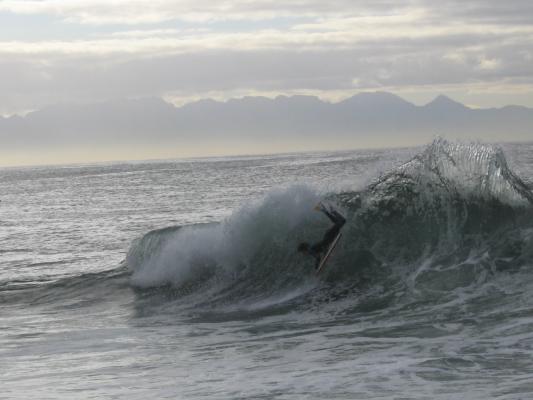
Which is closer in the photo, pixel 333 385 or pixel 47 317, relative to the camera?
pixel 333 385

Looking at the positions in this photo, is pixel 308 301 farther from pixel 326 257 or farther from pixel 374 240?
pixel 374 240

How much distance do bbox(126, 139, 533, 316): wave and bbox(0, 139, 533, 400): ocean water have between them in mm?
44

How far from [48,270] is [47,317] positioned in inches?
251

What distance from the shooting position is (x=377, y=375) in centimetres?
985

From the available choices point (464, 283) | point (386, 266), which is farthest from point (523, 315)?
point (386, 266)

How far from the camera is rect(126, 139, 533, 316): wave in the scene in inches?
659

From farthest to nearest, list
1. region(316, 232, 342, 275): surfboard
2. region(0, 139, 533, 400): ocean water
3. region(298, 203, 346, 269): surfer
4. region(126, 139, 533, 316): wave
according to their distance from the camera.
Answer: region(298, 203, 346, 269): surfer, region(316, 232, 342, 275): surfboard, region(126, 139, 533, 316): wave, region(0, 139, 533, 400): ocean water

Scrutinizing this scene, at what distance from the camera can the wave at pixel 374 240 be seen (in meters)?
16.7

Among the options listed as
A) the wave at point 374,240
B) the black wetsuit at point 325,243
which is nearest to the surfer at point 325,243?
the black wetsuit at point 325,243

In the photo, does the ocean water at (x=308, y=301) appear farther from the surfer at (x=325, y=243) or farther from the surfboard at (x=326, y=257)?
the surfer at (x=325, y=243)

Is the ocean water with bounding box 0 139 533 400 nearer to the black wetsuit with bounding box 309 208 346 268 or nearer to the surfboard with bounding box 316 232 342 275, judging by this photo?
the surfboard with bounding box 316 232 342 275

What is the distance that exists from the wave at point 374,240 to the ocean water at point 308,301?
0.04 m

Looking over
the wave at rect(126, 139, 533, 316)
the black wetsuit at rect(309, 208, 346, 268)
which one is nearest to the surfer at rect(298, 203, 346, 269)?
the black wetsuit at rect(309, 208, 346, 268)

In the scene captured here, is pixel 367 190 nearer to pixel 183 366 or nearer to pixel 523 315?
pixel 523 315
